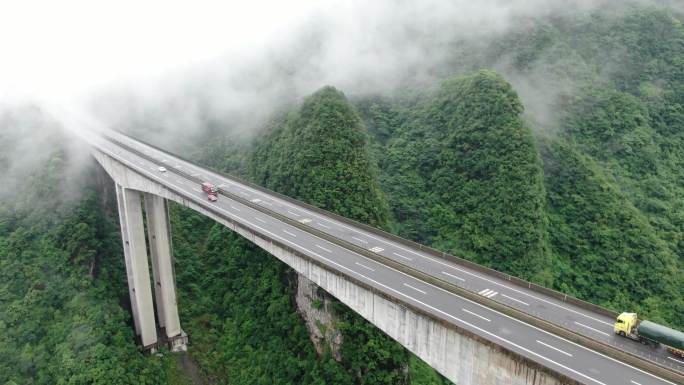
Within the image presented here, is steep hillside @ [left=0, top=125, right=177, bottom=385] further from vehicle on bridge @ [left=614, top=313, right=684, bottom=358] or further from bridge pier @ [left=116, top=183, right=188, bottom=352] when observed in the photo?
vehicle on bridge @ [left=614, top=313, right=684, bottom=358]

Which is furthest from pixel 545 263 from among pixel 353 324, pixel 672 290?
pixel 353 324

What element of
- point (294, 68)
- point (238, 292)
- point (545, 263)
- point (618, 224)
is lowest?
point (238, 292)

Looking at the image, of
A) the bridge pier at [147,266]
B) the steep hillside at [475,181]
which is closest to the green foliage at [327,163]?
the steep hillside at [475,181]

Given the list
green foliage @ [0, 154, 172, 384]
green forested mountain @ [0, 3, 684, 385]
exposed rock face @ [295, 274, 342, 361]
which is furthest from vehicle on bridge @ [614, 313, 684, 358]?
green foliage @ [0, 154, 172, 384]

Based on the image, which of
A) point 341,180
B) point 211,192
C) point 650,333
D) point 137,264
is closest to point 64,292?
point 137,264

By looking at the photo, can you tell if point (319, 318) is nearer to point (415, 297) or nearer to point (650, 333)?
point (415, 297)

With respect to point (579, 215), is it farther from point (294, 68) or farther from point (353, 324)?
point (294, 68)

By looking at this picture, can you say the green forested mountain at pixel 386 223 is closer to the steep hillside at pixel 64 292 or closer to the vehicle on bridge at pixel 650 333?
the steep hillside at pixel 64 292
